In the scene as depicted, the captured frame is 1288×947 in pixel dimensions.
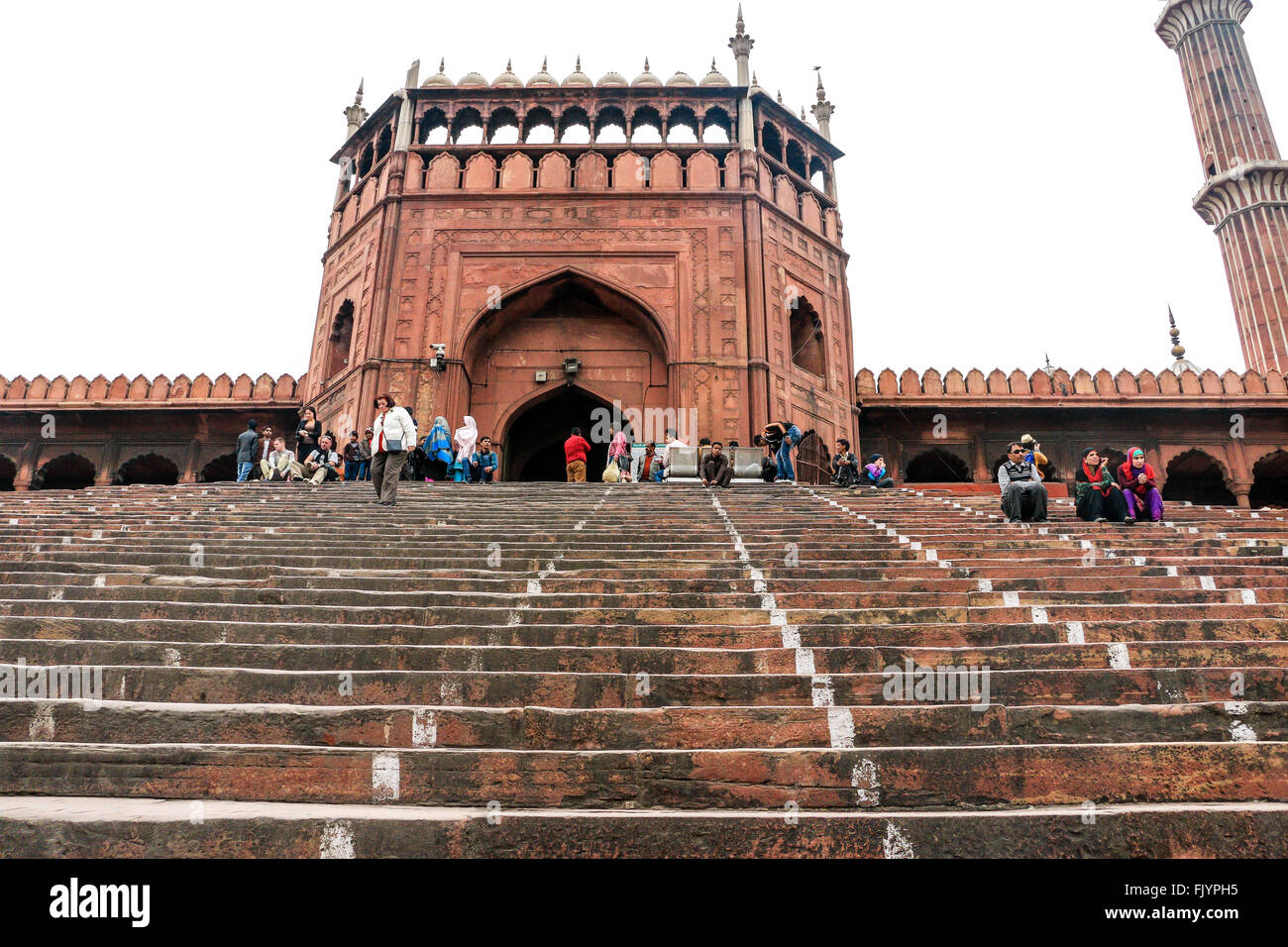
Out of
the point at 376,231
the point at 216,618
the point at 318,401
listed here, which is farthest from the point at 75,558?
the point at 376,231

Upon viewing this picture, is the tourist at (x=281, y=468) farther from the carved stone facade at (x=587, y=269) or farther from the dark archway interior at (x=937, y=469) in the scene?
the dark archway interior at (x=937, y=469)

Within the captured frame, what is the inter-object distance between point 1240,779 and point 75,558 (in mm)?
6887

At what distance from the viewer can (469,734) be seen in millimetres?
2779

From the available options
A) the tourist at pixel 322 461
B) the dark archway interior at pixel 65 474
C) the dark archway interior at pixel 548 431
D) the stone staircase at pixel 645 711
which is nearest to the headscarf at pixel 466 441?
the tourist at pixel 322 461

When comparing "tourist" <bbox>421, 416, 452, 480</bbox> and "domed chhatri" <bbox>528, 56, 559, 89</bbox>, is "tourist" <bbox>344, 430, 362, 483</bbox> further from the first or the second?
"domed chhatri" <bbox>528, 56, 559, 89</bbox>

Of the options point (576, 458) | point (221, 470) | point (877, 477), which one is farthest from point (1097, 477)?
point (221, 470)

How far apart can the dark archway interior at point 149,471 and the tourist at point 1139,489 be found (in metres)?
16.8

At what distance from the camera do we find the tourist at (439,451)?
38.5 feet

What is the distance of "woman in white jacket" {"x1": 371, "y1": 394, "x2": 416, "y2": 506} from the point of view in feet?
25.2

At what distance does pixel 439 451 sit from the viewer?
1177 cm

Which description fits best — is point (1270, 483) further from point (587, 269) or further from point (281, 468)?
point (281, 468)
